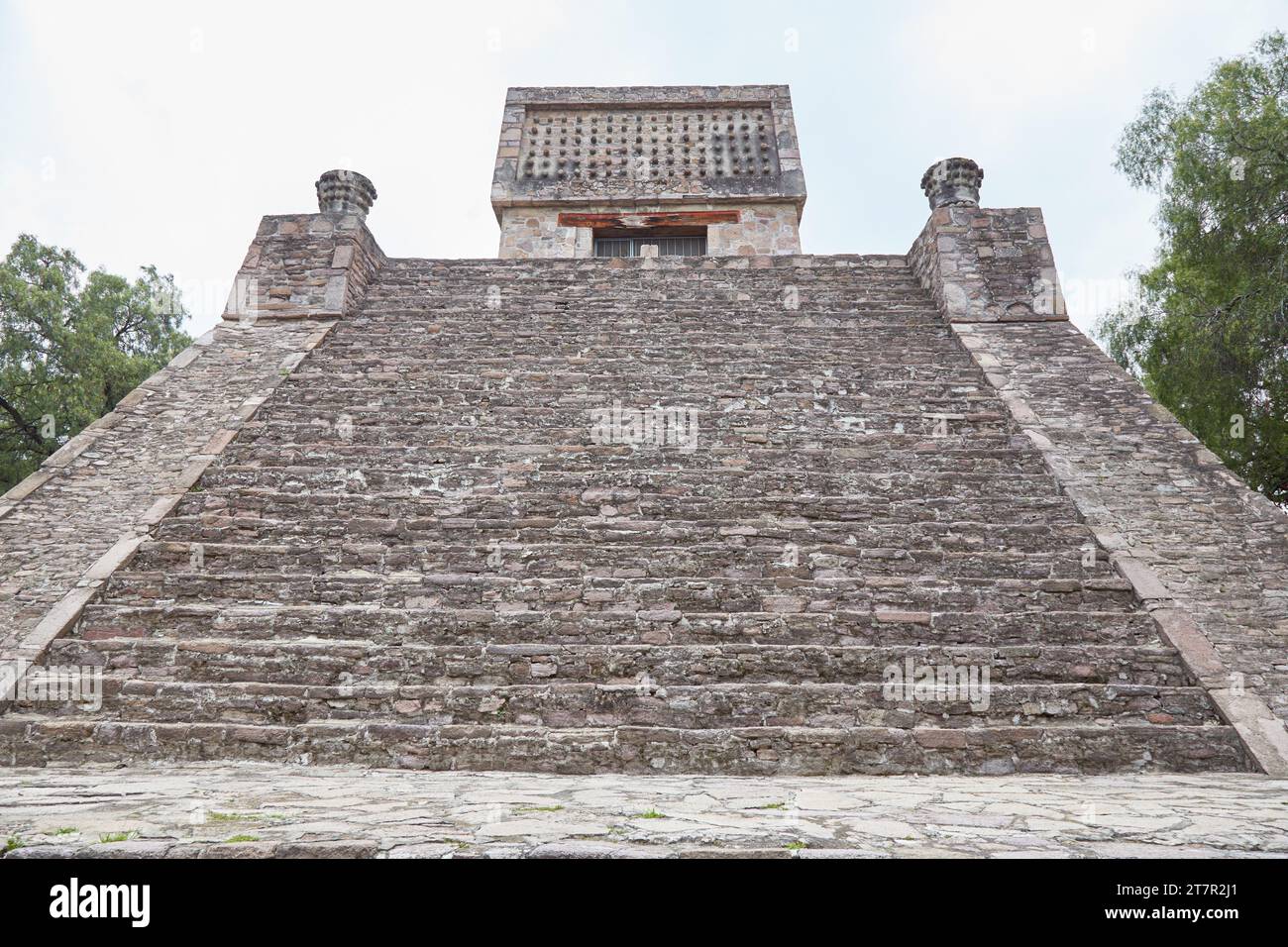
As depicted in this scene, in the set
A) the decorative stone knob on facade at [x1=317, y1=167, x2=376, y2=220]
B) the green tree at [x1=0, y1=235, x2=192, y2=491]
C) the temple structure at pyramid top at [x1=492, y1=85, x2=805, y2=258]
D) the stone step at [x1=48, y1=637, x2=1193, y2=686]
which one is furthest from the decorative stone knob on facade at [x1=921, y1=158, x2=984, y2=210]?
the green tree at [x1=0, y1=235, x2=192, y2=491]

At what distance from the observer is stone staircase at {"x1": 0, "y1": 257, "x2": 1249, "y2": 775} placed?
4266 mm

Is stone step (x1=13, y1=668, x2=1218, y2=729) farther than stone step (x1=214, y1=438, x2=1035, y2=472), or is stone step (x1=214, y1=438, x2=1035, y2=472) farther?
stone step (x1=214, y1=438, x2=1035, y2=472)

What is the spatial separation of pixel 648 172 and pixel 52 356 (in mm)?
10835

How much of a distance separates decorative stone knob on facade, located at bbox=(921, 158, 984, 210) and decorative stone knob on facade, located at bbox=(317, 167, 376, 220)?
727 centimetres

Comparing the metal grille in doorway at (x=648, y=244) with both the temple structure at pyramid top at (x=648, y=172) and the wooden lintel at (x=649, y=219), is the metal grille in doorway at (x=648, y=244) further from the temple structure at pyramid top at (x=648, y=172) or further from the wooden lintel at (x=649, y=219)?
the wooden lintel at (x=649, y=219)

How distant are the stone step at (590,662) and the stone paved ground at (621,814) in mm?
714

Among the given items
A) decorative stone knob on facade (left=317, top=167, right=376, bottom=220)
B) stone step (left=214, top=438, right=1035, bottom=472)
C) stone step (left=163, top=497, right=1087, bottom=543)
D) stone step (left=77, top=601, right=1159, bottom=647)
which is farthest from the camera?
decorative stone knob on facade (left=317, top=167, right=376, bottom=220)

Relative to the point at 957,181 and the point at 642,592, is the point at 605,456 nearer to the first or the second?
the point at 642,592

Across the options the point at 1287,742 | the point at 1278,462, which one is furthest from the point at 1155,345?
the point at 1287,742

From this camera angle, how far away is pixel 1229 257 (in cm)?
988

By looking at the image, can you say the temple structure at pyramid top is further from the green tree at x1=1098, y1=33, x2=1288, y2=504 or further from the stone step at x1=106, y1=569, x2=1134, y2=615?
the stone step at x1=106, y1=569, x2=1134, y2=615

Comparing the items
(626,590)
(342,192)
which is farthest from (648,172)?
(626,590)

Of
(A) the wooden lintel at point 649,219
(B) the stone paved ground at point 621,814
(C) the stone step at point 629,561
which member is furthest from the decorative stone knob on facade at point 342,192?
(B) the stone paved ground at point 621,814
